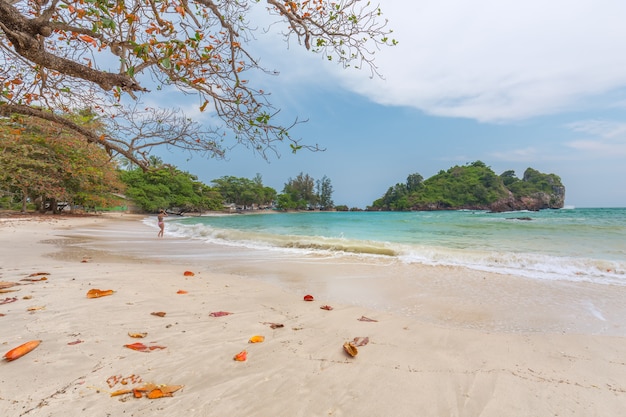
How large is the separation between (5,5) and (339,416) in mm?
3785

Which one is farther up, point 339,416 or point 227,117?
point 227,117

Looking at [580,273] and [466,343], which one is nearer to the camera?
[466,343]

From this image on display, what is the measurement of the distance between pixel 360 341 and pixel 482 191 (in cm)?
7947

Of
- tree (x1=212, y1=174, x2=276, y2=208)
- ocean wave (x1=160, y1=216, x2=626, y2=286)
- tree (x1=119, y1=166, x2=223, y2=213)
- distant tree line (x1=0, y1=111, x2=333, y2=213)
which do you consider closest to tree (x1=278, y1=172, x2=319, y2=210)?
distant tree line (x1=0, y1=111, x2=333, y2=213)

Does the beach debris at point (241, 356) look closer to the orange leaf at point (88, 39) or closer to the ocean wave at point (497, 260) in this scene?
the orange leaf at point (88, 39)

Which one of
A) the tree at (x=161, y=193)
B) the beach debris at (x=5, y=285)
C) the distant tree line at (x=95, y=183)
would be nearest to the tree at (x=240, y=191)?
the distant tree line at (x=95, y=183)

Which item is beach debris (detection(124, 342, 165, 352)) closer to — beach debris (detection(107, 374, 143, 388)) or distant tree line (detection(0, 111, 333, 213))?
beach debris (detection(107, 374, 143, 388))

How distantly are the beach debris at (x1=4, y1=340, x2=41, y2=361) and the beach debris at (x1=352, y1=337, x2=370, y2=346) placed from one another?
245 centimetres

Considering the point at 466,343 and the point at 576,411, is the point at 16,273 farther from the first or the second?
the point at 576,411

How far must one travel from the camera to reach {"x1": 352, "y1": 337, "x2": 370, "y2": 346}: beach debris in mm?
2617

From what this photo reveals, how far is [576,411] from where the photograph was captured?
179cm

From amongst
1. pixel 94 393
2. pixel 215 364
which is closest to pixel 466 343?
pixel 215 364

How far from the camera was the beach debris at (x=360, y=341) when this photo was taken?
262 cm

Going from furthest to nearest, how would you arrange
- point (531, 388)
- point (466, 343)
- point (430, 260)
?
point (430, 260)
point (466, 343)
point (531, 388)
